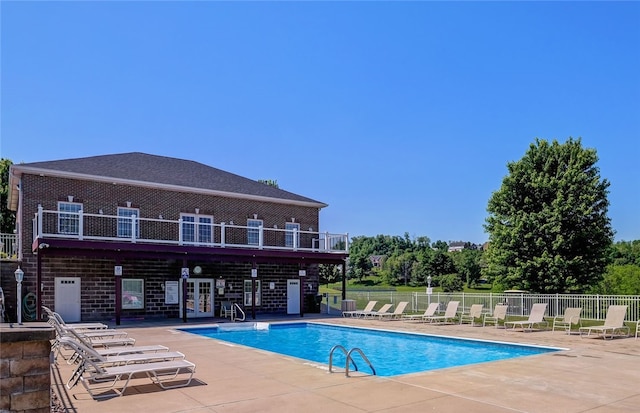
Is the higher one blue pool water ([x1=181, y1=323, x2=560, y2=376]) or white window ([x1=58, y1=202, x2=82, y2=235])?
white window ([x1=58, y1=202, x2=82, y2=235])

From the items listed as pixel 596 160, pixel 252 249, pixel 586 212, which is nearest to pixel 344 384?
pixel 252 249

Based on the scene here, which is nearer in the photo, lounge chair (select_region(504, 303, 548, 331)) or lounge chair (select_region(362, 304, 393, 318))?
lounge chair (select_region(504, 303, 548, 331))

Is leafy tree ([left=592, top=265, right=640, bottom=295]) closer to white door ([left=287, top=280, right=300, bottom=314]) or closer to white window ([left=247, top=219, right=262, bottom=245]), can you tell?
white door ([left=287, top=280, right=300, bottom=314])

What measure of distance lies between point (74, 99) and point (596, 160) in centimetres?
2582

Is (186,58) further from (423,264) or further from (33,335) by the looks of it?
(423,264)

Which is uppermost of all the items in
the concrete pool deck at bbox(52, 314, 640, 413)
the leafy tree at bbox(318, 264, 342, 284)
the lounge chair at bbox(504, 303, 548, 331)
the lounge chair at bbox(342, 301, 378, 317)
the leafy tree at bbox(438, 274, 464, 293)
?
the concrete pool deck at bbox(52, 314, 640, 413)

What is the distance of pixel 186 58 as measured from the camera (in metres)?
16.3

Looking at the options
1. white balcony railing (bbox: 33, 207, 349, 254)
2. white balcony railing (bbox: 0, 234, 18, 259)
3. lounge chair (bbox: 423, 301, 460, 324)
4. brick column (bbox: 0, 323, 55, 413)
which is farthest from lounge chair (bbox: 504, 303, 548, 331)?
white balcony railing (bbox: 0, 234, 18, 259)

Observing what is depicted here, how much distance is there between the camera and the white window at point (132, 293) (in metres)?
22.7

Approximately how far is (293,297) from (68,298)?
1113cm

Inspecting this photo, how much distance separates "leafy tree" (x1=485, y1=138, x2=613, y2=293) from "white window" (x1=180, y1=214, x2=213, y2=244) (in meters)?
15.7

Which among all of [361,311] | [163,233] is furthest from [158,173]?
[361,311]

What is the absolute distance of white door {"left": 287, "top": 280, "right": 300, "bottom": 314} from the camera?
2791cm

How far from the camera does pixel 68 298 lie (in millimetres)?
21281
